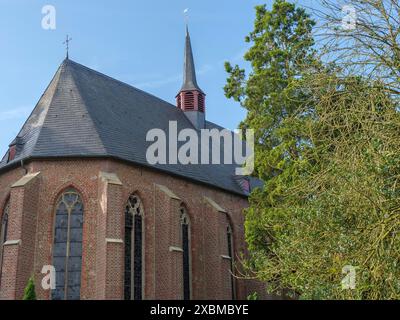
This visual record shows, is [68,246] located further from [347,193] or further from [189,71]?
[189,71]

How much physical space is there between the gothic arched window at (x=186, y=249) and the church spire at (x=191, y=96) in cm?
648

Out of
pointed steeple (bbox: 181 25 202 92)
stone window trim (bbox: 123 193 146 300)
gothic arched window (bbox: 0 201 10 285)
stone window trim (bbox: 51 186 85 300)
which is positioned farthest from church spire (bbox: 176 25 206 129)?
gothic arched window (bbox: 0 201 10 285)

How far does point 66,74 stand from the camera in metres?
18.8

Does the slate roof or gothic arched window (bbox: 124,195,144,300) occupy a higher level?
the slate roof

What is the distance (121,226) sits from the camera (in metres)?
14.9

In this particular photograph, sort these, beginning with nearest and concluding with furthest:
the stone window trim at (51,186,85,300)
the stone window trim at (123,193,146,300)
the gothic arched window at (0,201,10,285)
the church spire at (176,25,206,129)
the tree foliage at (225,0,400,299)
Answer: the tree foliage at (225,0,400,299) → the stone window trim at (51,186,85,300) → the stone window trim at (123,193,146,300) → the gothic arched window at (0,201,10,285) → the church spire at (176,25,206,129)

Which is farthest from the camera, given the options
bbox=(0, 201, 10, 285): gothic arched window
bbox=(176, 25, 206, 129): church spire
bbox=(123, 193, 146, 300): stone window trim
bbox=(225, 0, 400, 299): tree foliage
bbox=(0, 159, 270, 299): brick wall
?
bbox=(176, 25, 206, 129): church spire

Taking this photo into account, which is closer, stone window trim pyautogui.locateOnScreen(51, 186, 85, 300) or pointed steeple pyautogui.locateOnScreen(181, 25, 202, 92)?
stone window trim pyautogui.locateOnScreen(51, 186, 85, 300)

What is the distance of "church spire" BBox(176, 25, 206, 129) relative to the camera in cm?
2375

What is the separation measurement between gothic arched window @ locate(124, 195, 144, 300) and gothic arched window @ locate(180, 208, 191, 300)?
2.06 meters

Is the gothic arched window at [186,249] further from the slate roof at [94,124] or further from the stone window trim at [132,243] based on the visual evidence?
the stone window trim at [132,243]

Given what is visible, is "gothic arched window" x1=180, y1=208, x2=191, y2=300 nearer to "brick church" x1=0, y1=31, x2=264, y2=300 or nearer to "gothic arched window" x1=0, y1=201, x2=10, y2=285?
"brick church" x1=0, y1=31, x2=264, y2=300
